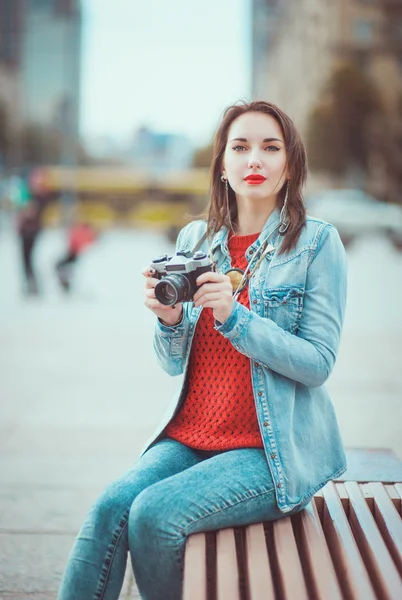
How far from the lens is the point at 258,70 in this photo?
98.5m

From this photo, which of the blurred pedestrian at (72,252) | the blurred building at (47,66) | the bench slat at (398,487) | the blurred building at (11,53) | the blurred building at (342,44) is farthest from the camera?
the blurred building at (11,53)

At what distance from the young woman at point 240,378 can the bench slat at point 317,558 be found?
7cm

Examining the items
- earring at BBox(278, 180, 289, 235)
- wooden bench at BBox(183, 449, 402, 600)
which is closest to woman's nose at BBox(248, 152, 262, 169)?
earring at BBox(278, 180, 289, 235)

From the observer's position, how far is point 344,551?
6.62 ft

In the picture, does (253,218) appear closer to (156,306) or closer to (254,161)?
(254,161)

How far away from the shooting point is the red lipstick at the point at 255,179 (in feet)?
7.89

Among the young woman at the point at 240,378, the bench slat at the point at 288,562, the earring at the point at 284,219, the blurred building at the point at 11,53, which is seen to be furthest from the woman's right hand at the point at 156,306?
the blurred building at the point at 11,53

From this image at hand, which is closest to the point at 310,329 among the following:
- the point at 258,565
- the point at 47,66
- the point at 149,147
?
the point at 258,565

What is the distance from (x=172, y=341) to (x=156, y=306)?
0.56 ft

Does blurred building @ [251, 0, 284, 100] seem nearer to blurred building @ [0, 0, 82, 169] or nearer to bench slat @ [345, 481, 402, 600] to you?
blurred building @ [0, 0, 82, 169]

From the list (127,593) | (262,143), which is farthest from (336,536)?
(262,143)

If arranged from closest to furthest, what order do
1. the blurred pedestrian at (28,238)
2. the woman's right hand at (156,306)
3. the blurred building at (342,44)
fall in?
the woman's right hand at (156,306)
the blurred pedestrian at (28,238)
the blurred building at (342,44)

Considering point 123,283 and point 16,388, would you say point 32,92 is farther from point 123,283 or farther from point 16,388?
point 16,388

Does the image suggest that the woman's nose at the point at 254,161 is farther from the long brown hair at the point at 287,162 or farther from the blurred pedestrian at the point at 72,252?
the blurred pedestrian at the point at 72,252
